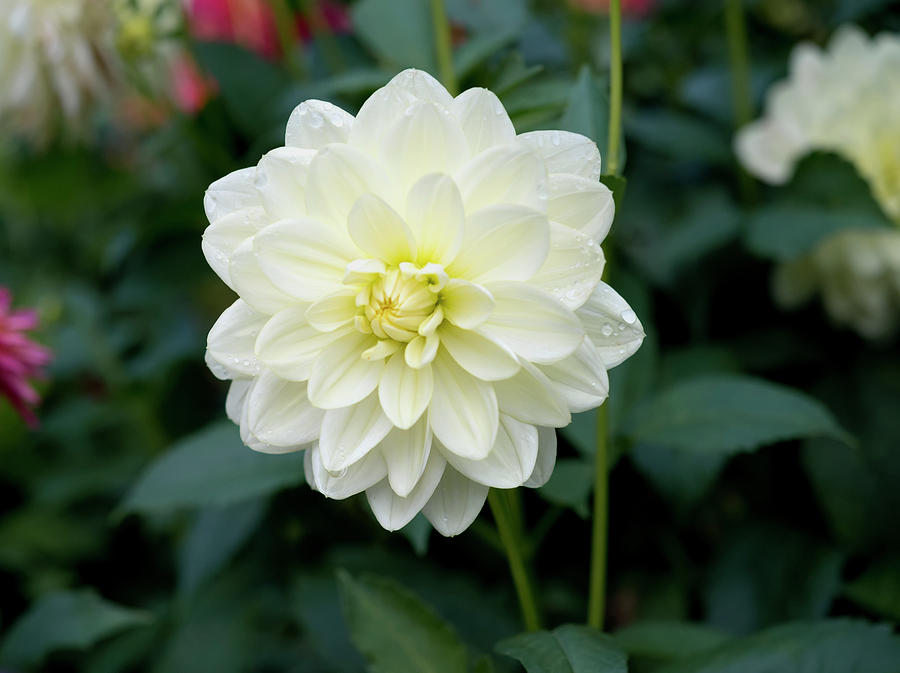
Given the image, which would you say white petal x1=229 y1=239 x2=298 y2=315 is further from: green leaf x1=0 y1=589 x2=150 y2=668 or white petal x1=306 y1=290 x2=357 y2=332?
green leaf x1=0 y1=589 x2=150 y2=668

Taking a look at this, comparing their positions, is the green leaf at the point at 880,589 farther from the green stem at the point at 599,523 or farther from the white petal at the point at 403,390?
the white petal at the point at 403,390

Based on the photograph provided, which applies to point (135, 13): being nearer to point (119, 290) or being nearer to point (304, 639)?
point (119, 290)

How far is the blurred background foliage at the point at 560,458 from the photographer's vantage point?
0.71 metres

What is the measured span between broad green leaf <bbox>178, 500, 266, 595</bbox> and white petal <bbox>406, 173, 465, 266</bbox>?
0.53 meters

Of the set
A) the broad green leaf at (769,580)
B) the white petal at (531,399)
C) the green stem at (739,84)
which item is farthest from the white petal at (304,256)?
the green stem at (739,84)

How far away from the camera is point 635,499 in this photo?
3.19ft

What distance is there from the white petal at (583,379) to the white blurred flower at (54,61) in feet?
2.84

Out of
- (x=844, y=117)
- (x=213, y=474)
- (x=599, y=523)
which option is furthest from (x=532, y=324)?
(x=844, y=117)

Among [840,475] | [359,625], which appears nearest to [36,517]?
[359,625]

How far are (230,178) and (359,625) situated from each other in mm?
318

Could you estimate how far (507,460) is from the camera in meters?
0.49

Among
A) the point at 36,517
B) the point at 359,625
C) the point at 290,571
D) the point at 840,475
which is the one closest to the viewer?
the point at 359,625

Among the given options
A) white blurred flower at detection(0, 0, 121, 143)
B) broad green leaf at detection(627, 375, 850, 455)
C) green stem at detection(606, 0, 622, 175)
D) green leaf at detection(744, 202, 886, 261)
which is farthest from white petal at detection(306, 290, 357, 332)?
white blurred flower at detection(0, 0, 121, 143)

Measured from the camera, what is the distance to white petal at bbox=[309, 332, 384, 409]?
19.3 inches
